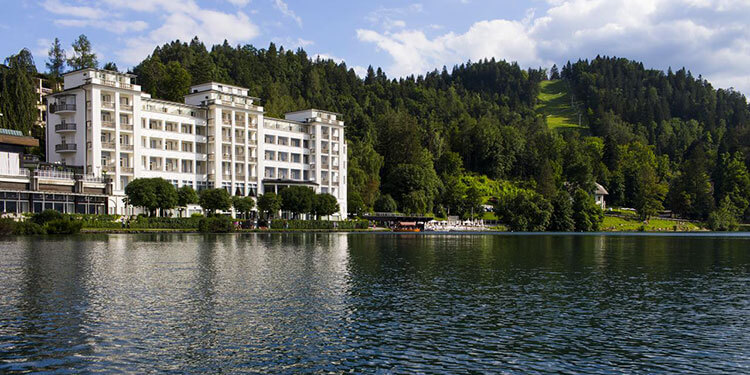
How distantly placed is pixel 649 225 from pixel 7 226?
481 ft

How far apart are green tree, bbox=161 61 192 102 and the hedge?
47349 millimetres

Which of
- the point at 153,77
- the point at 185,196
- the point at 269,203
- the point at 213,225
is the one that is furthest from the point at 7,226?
the point at 153,77

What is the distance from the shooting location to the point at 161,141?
119625 millimetres

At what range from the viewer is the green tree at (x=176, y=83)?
480 ft

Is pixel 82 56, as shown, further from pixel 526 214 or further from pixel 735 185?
pixel 735 185

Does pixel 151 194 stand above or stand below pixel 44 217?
above

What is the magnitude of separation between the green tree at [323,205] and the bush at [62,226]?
45026 millimetres

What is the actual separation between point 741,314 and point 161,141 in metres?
108

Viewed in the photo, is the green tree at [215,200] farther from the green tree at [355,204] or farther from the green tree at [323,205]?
the green tree at [355,204]

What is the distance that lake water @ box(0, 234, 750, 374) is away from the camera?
19.6 metres

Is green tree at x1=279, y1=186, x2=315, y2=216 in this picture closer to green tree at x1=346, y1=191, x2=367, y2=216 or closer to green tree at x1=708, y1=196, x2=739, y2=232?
green tree at x1=346, y1=191, x2=367, y2=216

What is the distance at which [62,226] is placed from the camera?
8375 cm

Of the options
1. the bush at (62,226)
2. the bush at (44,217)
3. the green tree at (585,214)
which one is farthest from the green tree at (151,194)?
the green tree at (585,214)

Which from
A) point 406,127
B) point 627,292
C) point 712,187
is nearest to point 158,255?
point 627,292
